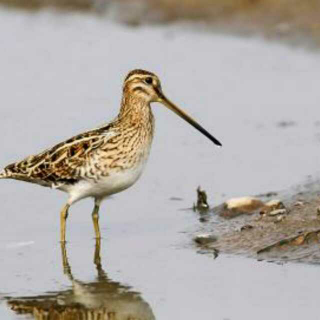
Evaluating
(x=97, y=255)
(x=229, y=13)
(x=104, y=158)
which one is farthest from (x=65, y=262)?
(x=229, y=13)

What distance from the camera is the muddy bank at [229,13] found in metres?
17.2

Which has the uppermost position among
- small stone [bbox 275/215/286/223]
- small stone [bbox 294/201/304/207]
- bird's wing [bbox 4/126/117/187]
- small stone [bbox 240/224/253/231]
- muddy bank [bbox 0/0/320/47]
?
muddy bank [bbox 0/0/320/47]

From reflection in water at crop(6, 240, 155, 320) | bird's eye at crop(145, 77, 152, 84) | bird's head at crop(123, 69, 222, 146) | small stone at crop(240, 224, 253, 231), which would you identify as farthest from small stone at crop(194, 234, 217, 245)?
bird's eye at crop(145, 77, 152, 84)

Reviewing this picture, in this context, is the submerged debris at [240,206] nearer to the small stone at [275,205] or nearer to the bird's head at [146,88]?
the small stone at [275,205]

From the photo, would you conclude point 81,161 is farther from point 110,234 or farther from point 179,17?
point 179,17

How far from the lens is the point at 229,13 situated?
59.9 ft

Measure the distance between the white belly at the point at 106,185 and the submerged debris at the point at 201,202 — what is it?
0.83 metres

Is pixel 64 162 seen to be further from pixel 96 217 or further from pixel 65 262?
pixel 65 262

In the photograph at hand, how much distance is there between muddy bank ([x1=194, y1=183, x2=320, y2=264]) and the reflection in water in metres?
1.20

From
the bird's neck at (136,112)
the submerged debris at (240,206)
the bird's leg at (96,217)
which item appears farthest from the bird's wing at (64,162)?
the submerged debris at (240,206)

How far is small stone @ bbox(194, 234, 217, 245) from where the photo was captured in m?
10.9

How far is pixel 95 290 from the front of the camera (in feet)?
32.1

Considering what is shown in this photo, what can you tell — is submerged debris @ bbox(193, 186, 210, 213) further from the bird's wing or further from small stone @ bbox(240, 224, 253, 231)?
the bird's wing

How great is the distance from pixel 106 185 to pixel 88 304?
1.81 metres
